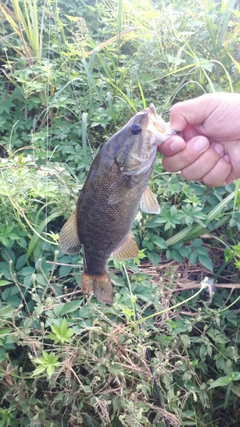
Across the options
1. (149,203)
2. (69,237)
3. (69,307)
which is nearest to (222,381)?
(69,307)

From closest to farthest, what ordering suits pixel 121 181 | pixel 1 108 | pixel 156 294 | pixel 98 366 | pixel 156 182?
pixel 121 181 < pixel 98 366 < pixel 156 294 < pixel 156 182 < pixel 1 108

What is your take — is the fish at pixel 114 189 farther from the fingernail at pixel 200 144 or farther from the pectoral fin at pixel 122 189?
the fingernail at pixel 200 144

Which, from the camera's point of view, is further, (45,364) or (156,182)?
(156,182)

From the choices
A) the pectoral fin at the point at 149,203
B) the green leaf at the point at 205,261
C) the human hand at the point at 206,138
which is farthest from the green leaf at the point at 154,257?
the pectoral fin at the point at 149,203

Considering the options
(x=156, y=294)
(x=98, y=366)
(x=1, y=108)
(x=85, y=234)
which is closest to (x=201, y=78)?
(x=1, y=108)

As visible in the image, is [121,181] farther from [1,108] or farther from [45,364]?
[1,108]

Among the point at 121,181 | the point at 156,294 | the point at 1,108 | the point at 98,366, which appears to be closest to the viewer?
the point at 121,181
